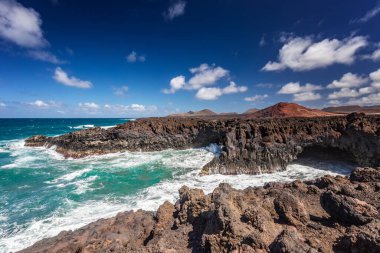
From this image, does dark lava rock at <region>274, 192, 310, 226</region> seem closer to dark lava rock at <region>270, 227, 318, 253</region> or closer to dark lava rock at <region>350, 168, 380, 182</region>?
dark lava rock at <region>270, 227, 318, 253</region>

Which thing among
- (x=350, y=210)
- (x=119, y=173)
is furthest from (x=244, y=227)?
(x=119, y=173)

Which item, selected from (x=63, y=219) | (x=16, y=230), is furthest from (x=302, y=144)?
(x=16, y=230)

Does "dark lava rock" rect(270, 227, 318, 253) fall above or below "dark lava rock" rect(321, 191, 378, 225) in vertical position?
above

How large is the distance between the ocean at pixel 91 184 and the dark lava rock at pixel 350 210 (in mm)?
7525

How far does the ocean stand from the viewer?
1018cm

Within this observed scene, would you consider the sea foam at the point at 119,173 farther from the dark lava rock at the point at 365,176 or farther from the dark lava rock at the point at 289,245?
the dark lava rock at the point at 289,245

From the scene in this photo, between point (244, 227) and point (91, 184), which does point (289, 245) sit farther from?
point (91, 184)

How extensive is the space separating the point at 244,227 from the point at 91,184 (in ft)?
45.1

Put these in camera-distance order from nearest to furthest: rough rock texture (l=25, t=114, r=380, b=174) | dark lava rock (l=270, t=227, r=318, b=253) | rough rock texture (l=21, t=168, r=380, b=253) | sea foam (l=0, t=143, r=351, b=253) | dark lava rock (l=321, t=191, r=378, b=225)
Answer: dark lava rock (l=270, t=227, r=318, b=253) < rough rock texture (l=21, t=168, r=380, b=253) < dark lava rock (l=321, t=191, r=378, b=225) < sea foam (l=0, t=143, r=351, b=253) < rough rock texture (l=25, t=114, r=380, b=174)

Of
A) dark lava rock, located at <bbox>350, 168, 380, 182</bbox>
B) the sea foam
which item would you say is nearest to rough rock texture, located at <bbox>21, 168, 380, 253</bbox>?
dark lava rock, located at <bbox>350, 168, 380, 182</bbox>

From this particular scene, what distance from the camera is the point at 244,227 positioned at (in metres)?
5.03

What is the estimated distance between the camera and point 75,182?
16219mm

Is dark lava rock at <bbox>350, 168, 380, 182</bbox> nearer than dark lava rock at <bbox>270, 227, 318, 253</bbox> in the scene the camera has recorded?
No

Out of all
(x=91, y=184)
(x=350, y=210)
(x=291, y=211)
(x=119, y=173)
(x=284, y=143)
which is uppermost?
(x=284, y=143)
